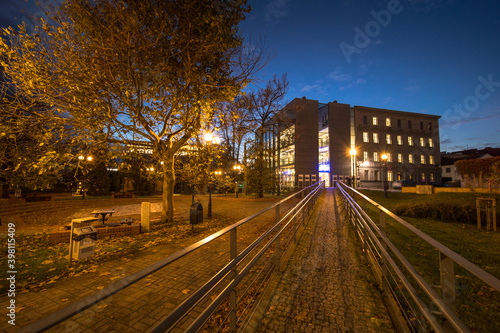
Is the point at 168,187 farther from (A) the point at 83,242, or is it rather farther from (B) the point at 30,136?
(B) the point at 30,136

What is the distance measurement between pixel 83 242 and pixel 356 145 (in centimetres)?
4163

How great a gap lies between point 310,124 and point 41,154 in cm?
3559

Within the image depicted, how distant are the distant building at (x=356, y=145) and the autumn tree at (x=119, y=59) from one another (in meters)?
27.3

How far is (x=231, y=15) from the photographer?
281 inches

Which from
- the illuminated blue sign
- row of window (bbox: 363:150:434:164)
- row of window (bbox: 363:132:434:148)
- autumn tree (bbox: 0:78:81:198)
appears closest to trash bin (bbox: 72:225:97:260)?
autumn tree (bbox: 0:78:81:198)

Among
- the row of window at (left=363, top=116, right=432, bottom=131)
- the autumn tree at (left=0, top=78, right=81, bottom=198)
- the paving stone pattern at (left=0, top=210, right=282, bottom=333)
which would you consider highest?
the row of window at (left=363, top=116, right=432, bottom=131)

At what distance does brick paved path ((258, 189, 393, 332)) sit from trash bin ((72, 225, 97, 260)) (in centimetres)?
443

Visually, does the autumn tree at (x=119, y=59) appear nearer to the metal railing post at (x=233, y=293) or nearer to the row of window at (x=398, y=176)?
the metal railing post at (x=233, y=293)

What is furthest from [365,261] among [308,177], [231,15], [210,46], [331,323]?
[308,177]

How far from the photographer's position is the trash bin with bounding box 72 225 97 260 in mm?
4902

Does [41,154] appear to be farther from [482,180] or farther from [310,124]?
[310,124]

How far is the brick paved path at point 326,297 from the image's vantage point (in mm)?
2781

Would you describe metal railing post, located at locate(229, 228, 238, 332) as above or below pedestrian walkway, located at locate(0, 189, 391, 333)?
above

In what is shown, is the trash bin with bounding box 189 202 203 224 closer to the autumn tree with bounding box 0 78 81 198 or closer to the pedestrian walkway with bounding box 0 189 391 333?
the pedestrian walkway with bounding box 0 189 391 333
